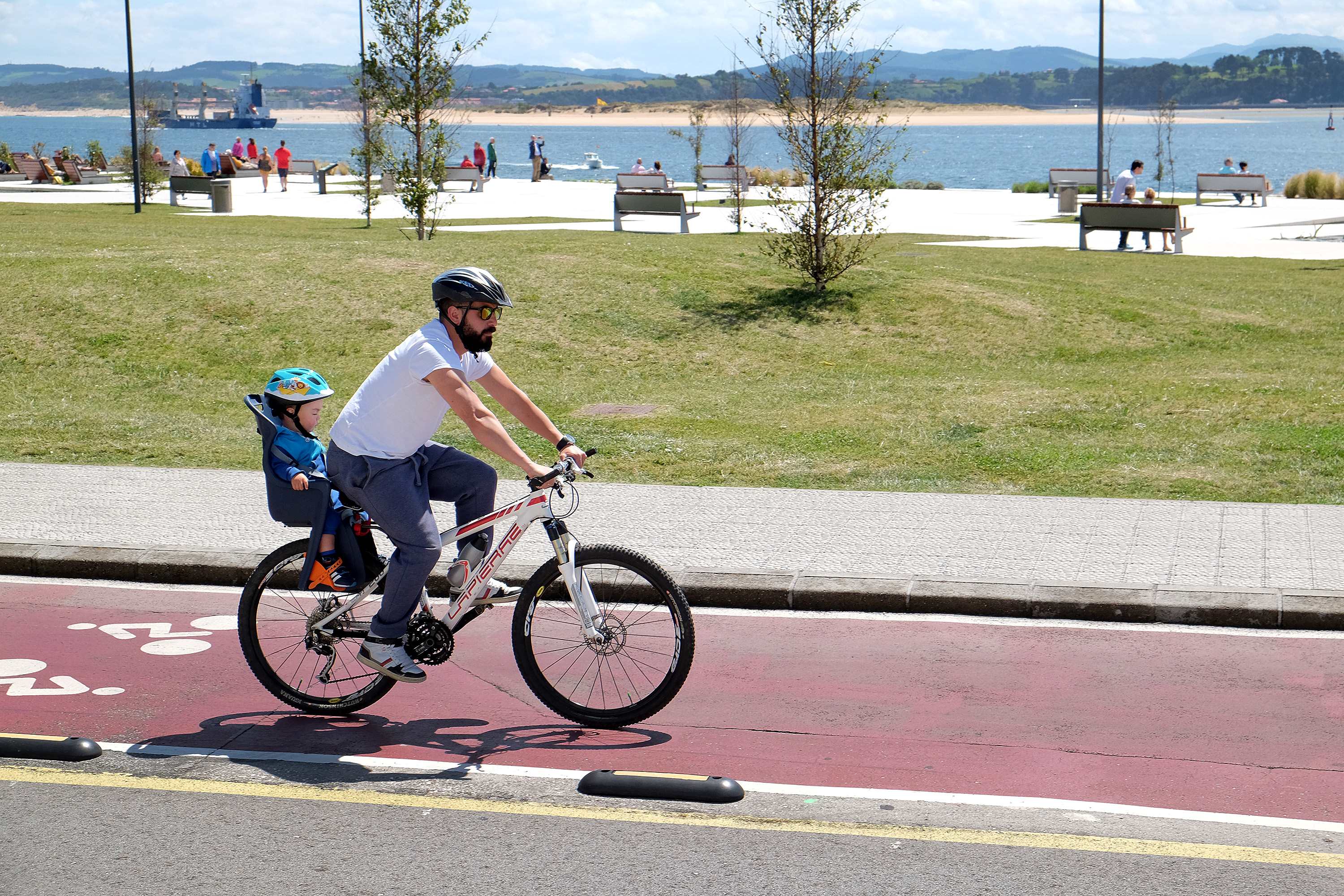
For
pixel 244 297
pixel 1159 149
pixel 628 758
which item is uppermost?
pixel 1159 149

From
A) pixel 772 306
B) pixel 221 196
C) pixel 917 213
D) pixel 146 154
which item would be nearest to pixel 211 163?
pixel 146 154

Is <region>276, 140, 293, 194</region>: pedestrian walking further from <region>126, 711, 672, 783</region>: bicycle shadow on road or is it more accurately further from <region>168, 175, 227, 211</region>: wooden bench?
<region>126, 711, 672, 783</region>: bicycle shadow on road

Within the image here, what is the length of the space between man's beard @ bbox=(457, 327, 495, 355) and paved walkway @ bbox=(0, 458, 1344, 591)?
2507 millimetres

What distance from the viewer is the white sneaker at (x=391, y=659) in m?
5.98

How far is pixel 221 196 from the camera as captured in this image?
3512cm

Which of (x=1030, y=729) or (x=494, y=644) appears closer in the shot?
(x=1030, y=729)

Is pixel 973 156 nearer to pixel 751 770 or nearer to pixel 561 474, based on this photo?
pixel 561 474

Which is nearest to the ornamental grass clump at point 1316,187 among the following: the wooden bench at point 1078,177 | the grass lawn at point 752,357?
the wooden bench at point 1078,177

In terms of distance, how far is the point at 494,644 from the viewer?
23.6 feet

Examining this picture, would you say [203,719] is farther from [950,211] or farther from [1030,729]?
[950,211]

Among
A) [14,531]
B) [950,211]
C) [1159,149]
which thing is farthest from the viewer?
[1159,149]

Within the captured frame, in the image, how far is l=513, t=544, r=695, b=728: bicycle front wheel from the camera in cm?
582

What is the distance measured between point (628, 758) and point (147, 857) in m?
1.74

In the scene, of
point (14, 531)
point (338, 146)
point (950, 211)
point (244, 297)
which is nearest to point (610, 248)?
point (244, 297)
